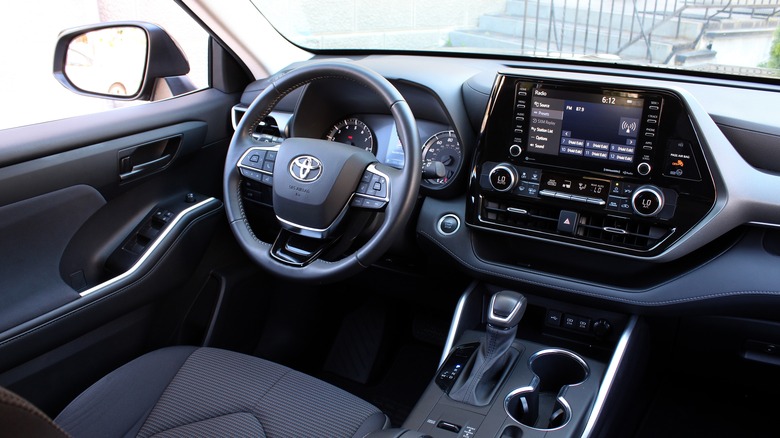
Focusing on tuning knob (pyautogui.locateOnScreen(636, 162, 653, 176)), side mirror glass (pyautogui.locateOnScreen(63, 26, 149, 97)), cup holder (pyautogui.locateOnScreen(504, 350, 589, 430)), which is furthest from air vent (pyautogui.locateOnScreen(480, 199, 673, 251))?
side mirror glass (pyautogui.locateOnScreen(63, 26, 149, 97))

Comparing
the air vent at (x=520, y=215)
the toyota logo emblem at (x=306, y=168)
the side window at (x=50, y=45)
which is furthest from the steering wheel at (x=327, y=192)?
the side window at (x=50, y=45)

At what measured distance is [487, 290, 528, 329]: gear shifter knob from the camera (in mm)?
1700

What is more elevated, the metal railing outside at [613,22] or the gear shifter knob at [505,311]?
the metal railing outside at [613,22]

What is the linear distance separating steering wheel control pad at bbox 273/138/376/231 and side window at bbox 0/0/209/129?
0.67 m

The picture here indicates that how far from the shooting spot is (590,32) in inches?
83.7

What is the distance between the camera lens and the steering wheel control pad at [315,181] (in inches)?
63.9

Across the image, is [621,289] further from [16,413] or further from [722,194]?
[16,413]

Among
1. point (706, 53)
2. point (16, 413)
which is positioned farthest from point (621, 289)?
point (16, 413)

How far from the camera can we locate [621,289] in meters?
1.83

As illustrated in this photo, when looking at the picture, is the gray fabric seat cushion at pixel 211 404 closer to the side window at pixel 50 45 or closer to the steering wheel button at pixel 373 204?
the steering wheel button at pixel 373 204

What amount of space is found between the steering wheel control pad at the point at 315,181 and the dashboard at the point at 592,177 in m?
0.36

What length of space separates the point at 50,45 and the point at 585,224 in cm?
205

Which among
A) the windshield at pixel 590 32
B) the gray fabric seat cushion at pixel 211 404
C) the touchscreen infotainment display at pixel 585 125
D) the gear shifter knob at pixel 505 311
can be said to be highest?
the windshield at pixel 590 32

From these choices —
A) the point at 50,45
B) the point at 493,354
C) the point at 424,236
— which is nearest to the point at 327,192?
the point at 424,236
